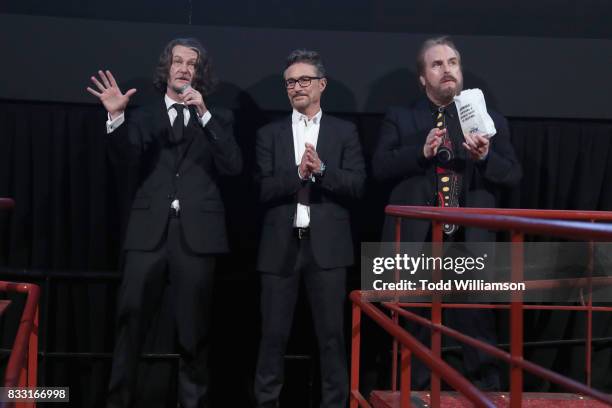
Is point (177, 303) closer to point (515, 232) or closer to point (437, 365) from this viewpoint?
point (437, 365)

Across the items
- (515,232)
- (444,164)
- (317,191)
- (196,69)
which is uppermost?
(196,69)

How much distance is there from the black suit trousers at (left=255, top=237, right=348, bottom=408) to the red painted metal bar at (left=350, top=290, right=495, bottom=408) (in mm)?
579

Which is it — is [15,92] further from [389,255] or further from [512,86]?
[512,86]

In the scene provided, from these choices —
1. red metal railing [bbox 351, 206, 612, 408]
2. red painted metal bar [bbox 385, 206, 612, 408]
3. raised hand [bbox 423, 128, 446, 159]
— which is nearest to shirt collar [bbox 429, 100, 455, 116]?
raised hand [bbox 423, 128, 446, 159]

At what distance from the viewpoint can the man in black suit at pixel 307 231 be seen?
→ 2.74m

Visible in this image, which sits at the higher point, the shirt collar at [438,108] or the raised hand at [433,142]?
the shirt collar at [438,108]

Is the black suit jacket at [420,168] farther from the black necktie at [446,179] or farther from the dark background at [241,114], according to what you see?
the dark background at [241,114]

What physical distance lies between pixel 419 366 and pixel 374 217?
0.99 m

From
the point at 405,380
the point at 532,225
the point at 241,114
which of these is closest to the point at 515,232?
the point at 532,225

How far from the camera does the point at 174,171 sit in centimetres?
284

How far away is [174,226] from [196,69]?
25.6 inches

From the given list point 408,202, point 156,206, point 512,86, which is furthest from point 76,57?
point 512,86

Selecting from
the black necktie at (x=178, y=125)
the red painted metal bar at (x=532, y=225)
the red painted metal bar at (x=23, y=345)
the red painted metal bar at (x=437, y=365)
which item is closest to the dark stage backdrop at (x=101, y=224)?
the black necktie at (x=178, y=125)

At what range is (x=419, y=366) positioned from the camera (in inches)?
104
